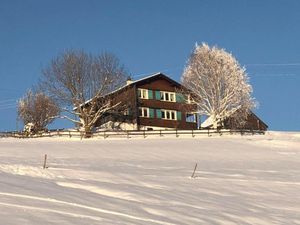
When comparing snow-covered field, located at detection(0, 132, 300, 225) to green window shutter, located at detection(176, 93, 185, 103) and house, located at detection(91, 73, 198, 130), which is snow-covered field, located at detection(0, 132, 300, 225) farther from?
green window shutter, located at detection(176, 93, 185, 103)

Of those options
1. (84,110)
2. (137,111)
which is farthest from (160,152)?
(137,111)

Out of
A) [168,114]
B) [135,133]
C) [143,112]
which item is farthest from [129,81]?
[135,133]

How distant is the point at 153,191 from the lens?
1884 centimetres

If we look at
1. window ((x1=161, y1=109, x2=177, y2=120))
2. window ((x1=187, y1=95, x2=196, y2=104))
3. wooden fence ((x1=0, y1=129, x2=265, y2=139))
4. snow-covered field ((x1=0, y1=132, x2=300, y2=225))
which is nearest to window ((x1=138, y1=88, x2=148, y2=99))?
window ((x1=161, y1=109, x2=177, y2=120))

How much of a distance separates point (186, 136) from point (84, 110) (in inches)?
473

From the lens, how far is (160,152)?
39.4 metres

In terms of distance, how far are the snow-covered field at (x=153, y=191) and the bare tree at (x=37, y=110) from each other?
96.2ft

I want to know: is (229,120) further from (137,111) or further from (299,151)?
(299,151)

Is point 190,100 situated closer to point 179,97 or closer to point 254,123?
point 179,97

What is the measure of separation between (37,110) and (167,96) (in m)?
19.0

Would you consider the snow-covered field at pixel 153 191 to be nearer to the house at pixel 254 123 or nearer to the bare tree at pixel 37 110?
the bare tree at pixel 37 110

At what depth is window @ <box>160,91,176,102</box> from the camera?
69875 mm

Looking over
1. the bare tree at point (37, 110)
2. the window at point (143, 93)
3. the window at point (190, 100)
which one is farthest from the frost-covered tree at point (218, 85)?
the bare tree at point (37, 110)

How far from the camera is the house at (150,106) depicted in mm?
64875
